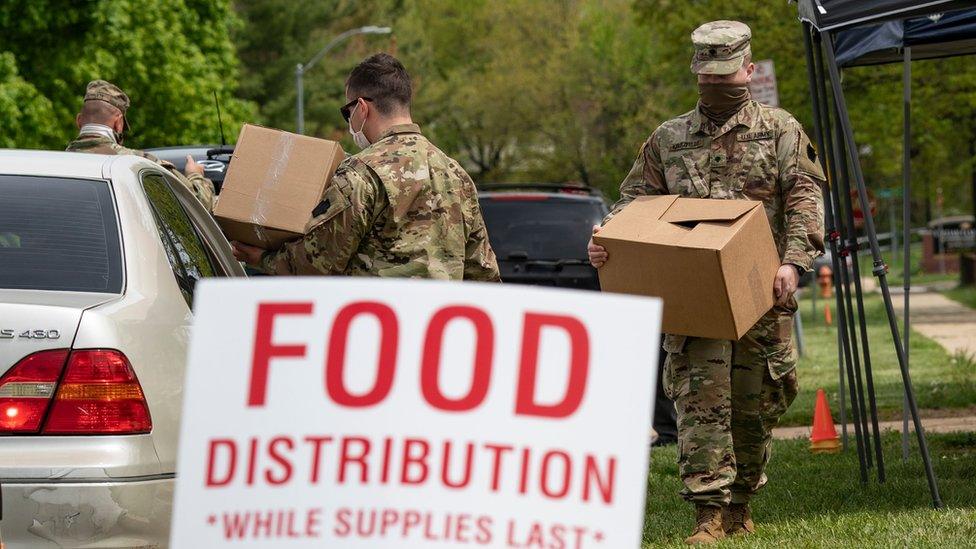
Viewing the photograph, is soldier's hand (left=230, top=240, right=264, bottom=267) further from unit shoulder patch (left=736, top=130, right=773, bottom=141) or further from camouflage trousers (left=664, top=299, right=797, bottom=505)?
unit shoulder patch (left=736, top=130, right=773, bottom=141)

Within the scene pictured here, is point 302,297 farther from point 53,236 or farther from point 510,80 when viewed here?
point 510,80

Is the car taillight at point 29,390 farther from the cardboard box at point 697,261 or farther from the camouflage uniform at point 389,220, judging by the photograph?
the cardboard box at point 697,261

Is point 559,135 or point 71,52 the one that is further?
point 559,135

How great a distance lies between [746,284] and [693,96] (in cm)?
2343

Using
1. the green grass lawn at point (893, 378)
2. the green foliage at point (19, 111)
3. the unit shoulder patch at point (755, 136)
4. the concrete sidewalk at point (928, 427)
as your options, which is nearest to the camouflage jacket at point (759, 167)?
the unit shoulder patch at point (755, 136)

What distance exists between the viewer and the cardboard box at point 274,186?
5.32 meters

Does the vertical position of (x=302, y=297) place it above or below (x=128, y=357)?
above

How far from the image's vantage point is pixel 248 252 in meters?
5.48

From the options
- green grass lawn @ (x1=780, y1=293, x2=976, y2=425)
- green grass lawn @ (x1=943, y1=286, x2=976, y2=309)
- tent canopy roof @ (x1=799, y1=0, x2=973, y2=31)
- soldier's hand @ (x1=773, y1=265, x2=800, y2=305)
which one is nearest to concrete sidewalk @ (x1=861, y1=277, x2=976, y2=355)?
green grass lawn @ (x1=943, y1=286, x2=976, y2=309)

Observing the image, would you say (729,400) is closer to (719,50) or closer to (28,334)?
(719,50)

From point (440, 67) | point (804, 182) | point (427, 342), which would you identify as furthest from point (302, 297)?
point (440, 67)

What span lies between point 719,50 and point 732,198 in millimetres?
583

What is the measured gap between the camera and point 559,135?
62219 millimetres

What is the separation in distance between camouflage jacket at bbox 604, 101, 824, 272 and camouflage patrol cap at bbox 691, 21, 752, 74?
0.21 metres
